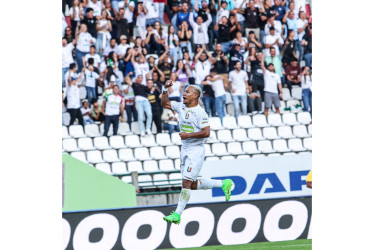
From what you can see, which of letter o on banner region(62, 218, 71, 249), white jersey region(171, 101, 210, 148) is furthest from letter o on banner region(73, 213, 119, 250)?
white jersey region(171, 101, 210, 148)

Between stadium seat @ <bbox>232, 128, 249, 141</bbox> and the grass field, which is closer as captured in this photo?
the grass field

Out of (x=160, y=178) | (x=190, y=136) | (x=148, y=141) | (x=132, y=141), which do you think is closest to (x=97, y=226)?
(x=190, y=136)

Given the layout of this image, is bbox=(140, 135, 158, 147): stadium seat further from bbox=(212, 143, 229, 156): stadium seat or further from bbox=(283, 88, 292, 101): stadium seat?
bbox=(283, 88, 292, 101): stadium seat

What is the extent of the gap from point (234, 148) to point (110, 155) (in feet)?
9.02

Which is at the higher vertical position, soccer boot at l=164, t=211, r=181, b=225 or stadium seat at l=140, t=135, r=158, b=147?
stadium seat at l=140, t=135, r=158, b=147

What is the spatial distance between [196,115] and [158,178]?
884 cm

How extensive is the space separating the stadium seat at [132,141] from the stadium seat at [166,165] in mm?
676

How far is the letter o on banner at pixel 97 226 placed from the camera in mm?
13297

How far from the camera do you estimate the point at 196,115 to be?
1034cm

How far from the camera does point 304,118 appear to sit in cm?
2097

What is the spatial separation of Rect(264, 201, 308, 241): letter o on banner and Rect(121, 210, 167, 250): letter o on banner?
1628 millimetres

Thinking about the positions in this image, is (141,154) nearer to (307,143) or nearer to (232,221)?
(307,143)

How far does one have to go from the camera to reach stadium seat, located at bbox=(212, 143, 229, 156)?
1994 centimetres

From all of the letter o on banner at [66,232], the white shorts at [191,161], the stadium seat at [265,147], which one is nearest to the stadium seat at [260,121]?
the stadium seat at [265,147]
